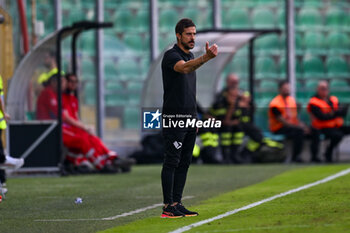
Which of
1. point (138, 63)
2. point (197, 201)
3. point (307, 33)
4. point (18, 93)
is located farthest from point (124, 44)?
point (197, 201)

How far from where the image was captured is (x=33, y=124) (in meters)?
18.2

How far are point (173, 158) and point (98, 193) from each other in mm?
4282

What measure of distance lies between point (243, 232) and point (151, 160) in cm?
1309

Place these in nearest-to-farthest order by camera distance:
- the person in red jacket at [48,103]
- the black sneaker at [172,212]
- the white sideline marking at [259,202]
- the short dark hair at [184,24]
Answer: the white sideline marking at [259,202] < the short dark hair at [184,24] < the black sneaker at [172,212] < the person in red jacket at [48,103]

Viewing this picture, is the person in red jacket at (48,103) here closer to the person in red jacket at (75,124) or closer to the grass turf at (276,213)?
the person in red jacket at (75,124)

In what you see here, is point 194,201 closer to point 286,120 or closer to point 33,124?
point 33,124

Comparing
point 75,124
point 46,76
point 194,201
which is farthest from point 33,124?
point 194,201

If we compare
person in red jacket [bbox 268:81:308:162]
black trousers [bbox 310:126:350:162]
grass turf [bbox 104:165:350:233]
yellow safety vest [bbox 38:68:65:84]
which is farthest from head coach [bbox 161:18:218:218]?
black trousers [bbox 310:126:350:162]

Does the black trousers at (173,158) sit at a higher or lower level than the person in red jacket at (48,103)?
higher

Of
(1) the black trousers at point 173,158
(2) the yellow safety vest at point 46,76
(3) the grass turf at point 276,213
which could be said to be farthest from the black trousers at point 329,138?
(1) the black trousers at point 173,158

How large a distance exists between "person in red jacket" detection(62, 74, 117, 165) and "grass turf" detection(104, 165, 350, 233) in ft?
16.5

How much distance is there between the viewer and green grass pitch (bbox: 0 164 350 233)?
966 centimetres

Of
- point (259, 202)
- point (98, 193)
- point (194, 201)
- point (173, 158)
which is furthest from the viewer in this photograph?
point (98, 193)

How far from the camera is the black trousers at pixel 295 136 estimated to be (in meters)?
22.1
